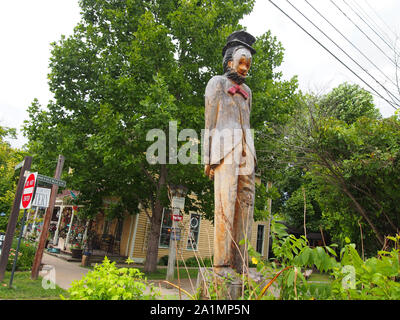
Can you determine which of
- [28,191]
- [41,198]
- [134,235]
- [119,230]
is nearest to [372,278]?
[28,191]

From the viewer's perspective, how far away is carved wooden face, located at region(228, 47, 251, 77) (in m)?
3.79

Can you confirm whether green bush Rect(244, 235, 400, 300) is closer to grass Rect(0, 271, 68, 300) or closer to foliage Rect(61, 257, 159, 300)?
foliage Rect(61, 257, 159, 300)

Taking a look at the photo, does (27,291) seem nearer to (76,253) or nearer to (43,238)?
(43,238)

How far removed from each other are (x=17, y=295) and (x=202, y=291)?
18.4ft

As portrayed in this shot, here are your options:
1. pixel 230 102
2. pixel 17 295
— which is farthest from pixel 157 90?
pixel 17 295

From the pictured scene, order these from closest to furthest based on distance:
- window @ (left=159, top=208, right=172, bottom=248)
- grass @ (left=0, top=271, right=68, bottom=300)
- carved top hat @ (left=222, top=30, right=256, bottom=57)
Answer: carved top hat @ (left=222, top=30, right=256, bottom=57)
grass @ (left=0, top=271, right=68, bottom=300)
window @ (left=159, top=208, right=172, bottom=248)

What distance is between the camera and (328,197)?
9.49 metres

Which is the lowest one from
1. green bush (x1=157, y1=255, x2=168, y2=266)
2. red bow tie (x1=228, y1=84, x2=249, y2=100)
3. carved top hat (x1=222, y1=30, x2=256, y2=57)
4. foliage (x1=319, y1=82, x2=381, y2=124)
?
green bush (x1=157, y1=255, x2=168, y2=266)

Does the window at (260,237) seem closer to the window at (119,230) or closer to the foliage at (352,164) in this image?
the window at (119,230)

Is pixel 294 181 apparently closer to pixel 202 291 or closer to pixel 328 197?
pixel 328 197

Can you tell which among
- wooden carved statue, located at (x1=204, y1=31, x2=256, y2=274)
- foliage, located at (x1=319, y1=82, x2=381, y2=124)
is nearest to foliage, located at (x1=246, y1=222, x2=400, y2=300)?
wooden carved statue, located at (x1=204, y1=31, x2=256, y2=274)

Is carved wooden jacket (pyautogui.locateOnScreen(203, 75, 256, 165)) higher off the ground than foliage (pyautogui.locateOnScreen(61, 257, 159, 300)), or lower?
higher

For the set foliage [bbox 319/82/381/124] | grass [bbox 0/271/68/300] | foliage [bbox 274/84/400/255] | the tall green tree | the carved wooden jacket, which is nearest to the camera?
the carved wooden jacket

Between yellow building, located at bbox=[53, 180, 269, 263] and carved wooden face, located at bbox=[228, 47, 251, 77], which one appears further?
yellow building, located at bbox=[53, 180, 269, 263]
